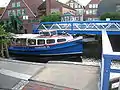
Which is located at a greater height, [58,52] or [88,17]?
[88,17]

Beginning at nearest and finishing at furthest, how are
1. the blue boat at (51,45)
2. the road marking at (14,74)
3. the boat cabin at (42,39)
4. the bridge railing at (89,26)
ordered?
the road marking at (14,74) < the blue boat at (51,45) < the boat cabin at (42,39) < the bridge railing at (89,26)

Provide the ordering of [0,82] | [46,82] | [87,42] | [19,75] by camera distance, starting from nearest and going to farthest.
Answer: [46,82]
[0,82]
[19,75]
[87,42]

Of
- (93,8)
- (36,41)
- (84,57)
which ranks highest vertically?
(93,8)

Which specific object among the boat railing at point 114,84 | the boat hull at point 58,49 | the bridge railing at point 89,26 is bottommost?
the boat hull at point 58,49

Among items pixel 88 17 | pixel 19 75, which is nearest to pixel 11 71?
pixel 19 75

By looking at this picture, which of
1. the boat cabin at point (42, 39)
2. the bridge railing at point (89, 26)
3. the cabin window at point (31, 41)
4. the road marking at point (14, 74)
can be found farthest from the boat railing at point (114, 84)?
the bridge railing at point (89, 26)

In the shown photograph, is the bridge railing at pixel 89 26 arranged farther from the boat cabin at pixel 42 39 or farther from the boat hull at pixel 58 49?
the boat hull at pixel 58 49

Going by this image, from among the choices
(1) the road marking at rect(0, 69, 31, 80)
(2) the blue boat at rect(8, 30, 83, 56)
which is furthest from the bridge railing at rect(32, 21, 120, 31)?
(1) the road marking at rect(0, 69, 31, 80)

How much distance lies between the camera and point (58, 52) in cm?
2070

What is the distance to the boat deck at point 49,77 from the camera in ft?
16.6

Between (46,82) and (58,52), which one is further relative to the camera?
(58,52)

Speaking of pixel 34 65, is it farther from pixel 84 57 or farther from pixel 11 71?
pixel 84 57

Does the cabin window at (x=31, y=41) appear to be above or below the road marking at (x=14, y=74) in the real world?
below

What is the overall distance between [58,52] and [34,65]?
13.7m
